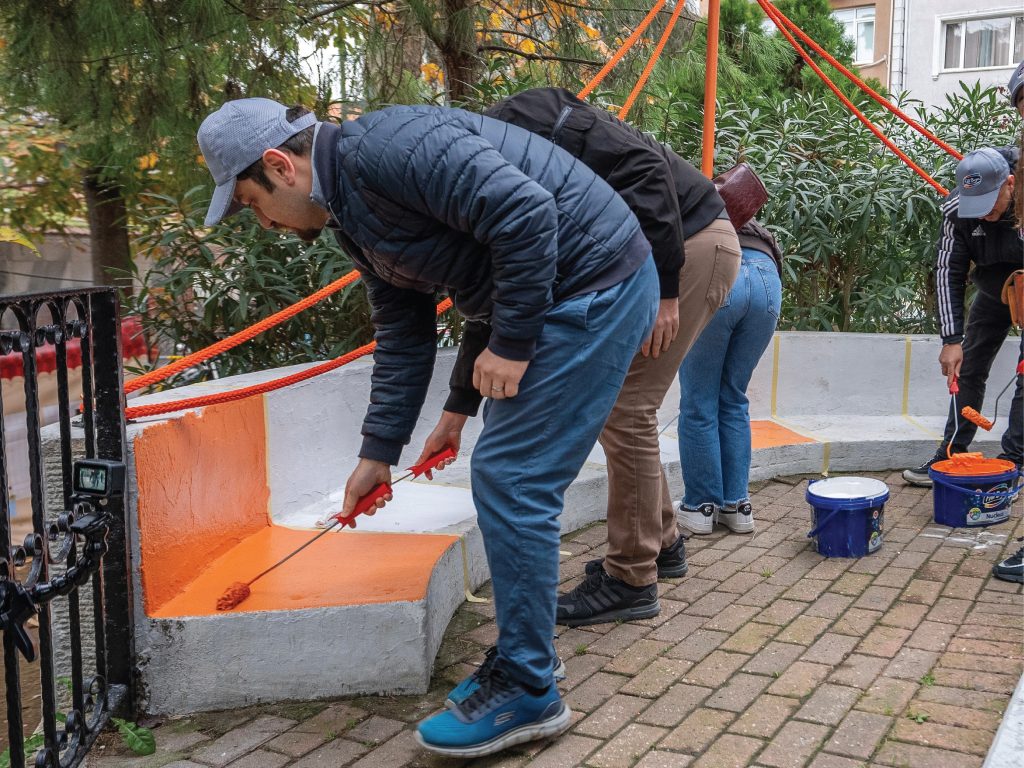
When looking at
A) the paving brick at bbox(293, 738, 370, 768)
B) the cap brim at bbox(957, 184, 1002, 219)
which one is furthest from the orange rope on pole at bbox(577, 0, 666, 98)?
the paving brick at bbox(293, 738, 370, 768)

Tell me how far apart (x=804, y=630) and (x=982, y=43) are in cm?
2409

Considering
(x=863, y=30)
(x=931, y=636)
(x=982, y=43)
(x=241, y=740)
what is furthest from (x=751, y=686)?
(x=863, y=30)

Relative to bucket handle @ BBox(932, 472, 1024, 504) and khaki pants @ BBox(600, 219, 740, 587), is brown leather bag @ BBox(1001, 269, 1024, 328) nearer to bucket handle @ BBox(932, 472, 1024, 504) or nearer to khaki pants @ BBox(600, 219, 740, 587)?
bucket handle @ BBox(932, 472, 1024, 504)

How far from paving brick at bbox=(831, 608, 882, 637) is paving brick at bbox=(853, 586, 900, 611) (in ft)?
0.16

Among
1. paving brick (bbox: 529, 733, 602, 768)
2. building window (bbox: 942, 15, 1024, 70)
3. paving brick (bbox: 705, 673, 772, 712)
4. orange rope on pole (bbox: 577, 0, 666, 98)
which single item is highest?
building window (bbox: 942, 15, 1024, 70)

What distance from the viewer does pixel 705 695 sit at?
9.54 ft

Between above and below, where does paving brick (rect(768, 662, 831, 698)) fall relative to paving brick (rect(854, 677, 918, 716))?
below

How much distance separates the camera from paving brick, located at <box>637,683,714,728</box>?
2768 mm

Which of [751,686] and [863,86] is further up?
[863,86]

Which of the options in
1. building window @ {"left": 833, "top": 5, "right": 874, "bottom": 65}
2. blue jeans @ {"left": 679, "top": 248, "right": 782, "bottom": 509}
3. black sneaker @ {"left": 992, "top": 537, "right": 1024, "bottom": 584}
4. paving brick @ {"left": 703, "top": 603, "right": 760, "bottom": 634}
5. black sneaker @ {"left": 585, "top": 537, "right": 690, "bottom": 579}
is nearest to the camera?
paving brick @ {"left": 703, "top": 603, "right": 760, "bottom": 634}

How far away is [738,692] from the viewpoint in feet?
9.59

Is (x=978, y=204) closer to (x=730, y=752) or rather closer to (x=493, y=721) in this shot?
(x=730, y=752)

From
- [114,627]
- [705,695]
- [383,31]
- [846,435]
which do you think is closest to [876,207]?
[846,435]

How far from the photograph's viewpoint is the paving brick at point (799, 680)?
9.55 feet
